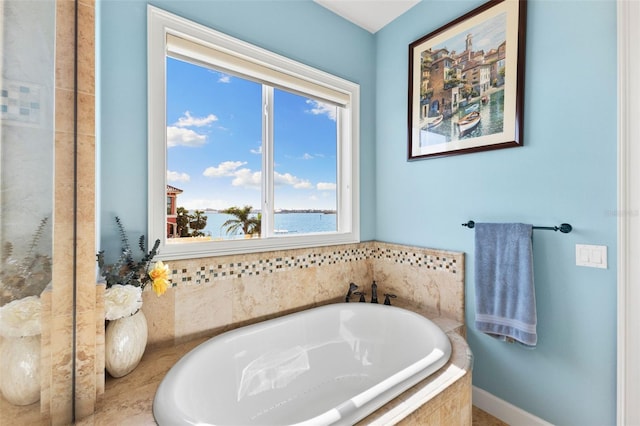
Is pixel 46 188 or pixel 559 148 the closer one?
pixel 46 188

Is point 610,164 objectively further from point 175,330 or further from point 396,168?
point 175,330

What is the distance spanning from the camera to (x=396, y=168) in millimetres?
2305

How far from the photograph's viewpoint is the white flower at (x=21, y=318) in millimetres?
561

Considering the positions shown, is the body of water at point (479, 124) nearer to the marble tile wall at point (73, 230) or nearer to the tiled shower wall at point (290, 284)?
the tiled shower wall at point (290, 284)

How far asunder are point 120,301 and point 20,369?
1.69 feet

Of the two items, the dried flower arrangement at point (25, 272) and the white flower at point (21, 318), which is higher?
the dried flower arrangement at point (25, 272)

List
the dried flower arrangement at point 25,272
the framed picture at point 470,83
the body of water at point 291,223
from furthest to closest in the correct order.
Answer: the body of water at point 291,223 → the framed picture at point 470,83 → the dried flower arrangement at point 25,272

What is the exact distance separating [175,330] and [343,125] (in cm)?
187

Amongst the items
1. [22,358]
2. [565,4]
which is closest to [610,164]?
[565,4]

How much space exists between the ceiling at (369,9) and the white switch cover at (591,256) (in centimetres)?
193

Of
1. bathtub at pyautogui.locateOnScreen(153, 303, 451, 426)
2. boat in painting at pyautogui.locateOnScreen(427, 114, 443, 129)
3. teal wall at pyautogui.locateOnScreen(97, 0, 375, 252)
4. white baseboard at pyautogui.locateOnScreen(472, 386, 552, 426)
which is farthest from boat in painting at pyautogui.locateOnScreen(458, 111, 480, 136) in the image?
white baseboard at pyautogui.locateOnScreen(472, 386, 552, 426)

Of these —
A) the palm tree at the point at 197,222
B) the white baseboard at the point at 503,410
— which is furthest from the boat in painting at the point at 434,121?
the white baseboard at the point at 503,410
